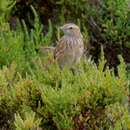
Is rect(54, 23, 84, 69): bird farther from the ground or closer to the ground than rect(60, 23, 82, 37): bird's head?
closer to the ground

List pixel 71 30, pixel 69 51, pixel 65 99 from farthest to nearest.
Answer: pixel 71 30
pixel 69 51
pixel 65 99

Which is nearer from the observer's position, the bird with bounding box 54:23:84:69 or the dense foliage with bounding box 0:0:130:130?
the dense foliage with bounding box 0:0:130:130

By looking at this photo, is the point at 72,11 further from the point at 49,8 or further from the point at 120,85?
the point at 120,85

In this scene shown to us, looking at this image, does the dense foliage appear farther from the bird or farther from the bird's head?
the bird's head

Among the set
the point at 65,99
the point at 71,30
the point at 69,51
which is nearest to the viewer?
the point at 65,99

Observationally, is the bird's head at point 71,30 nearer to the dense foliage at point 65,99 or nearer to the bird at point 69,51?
the bird at point 69,51

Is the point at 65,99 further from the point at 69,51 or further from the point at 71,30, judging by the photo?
the point at 71,30

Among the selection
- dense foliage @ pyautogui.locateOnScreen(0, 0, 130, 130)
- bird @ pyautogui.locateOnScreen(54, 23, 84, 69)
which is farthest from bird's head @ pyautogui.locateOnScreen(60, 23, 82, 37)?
dense foliage @ pyautogui.locateOnScreen(0, 0, 130, 130)

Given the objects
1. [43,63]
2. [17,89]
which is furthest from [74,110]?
[43,63]

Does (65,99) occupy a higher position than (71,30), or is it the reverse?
(71,30)

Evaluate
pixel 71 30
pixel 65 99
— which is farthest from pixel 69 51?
pixel 65 99

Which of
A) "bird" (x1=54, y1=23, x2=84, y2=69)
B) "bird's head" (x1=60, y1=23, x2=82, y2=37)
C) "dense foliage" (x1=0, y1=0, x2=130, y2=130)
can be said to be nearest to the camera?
"dense foliage" (x1=0, y1=0, x2=130, y2=130)

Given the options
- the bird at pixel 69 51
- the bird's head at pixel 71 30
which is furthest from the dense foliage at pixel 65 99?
the bird's head at pixel 71 30

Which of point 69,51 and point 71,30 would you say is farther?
point 71,30
